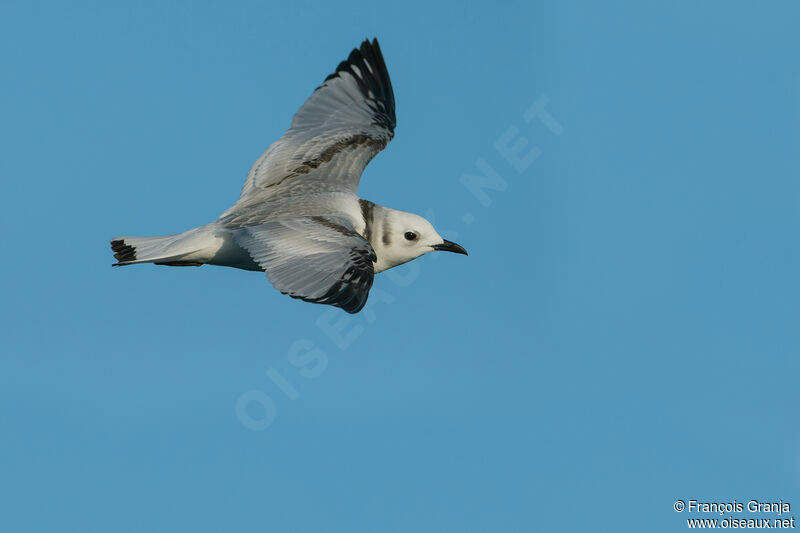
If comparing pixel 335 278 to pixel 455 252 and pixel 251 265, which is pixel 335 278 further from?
pixel 455 252

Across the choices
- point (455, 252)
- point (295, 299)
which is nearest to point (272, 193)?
point (455, 252)

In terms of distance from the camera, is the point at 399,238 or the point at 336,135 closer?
the point at 399,238

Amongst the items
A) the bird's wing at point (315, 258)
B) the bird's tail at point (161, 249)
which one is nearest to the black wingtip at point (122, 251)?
the bird's tail at point (161, 249)

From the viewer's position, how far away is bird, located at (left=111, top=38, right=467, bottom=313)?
7.78 meters

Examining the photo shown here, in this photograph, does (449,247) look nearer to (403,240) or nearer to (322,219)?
(403,240)

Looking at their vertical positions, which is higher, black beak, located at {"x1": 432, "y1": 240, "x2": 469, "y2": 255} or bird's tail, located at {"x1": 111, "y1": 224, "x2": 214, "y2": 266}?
black beak, located at {"x1": 432, "y1": 240, "x2": 469, "y2": 255}

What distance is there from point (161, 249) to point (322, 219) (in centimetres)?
150

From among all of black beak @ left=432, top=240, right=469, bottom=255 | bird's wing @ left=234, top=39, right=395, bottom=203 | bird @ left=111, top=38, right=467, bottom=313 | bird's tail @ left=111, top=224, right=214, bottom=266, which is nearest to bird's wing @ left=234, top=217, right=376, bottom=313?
bird @ left=111, top=38, right=467, bottom=313

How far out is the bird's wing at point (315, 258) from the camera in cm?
745

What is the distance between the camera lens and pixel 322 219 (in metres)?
8.63

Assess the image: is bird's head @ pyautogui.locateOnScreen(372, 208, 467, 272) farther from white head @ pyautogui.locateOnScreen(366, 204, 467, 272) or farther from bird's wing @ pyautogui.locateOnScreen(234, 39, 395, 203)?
bird's wing @ pyautogui.locateOnScreen(234, 39, 395, 203)

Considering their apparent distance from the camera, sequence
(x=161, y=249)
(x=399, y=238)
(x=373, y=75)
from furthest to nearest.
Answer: (x=373, y=75) < (x=399, y=238) < (x=161, y=249)

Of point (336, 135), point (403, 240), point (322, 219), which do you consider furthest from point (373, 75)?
point (322, 219)

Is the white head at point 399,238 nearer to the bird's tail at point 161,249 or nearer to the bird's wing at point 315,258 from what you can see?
the bird's wing at point 315,258
